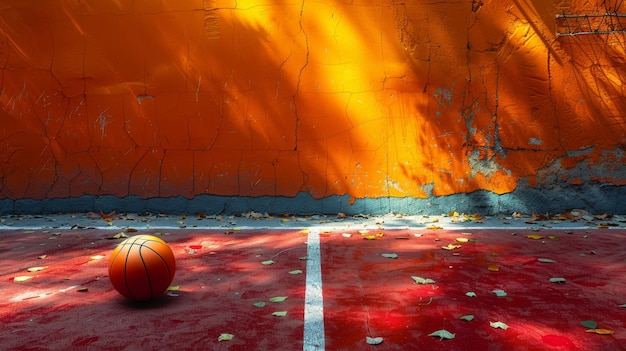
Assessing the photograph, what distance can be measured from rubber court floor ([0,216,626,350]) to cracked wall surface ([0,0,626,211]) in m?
1.28

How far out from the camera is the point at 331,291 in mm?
4422

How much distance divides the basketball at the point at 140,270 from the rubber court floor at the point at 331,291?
0.44 ft

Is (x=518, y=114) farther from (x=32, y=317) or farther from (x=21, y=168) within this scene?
(x=21, y=168)

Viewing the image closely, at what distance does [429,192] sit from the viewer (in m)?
8.19

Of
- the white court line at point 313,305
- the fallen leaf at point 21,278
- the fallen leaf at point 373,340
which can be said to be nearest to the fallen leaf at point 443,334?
the fallen leaf at point 373,340

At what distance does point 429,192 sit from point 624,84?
11.4ft

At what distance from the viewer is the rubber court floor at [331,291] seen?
3424mm

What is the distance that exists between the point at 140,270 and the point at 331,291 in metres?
1.58

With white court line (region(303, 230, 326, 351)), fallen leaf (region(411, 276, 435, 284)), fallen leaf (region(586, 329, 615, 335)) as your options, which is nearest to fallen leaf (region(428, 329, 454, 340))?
white court line (region(303, 230, 326, 351))

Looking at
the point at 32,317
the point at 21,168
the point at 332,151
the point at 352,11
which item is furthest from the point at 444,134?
the point at 21,168

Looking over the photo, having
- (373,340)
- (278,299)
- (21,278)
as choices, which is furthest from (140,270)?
(373,340)

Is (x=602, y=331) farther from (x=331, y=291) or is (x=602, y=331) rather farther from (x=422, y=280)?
(x=331, y=291)

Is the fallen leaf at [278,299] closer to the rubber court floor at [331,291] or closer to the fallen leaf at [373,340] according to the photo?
the rubber court floor at [331,291]

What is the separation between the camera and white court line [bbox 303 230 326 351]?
3.37 meters
